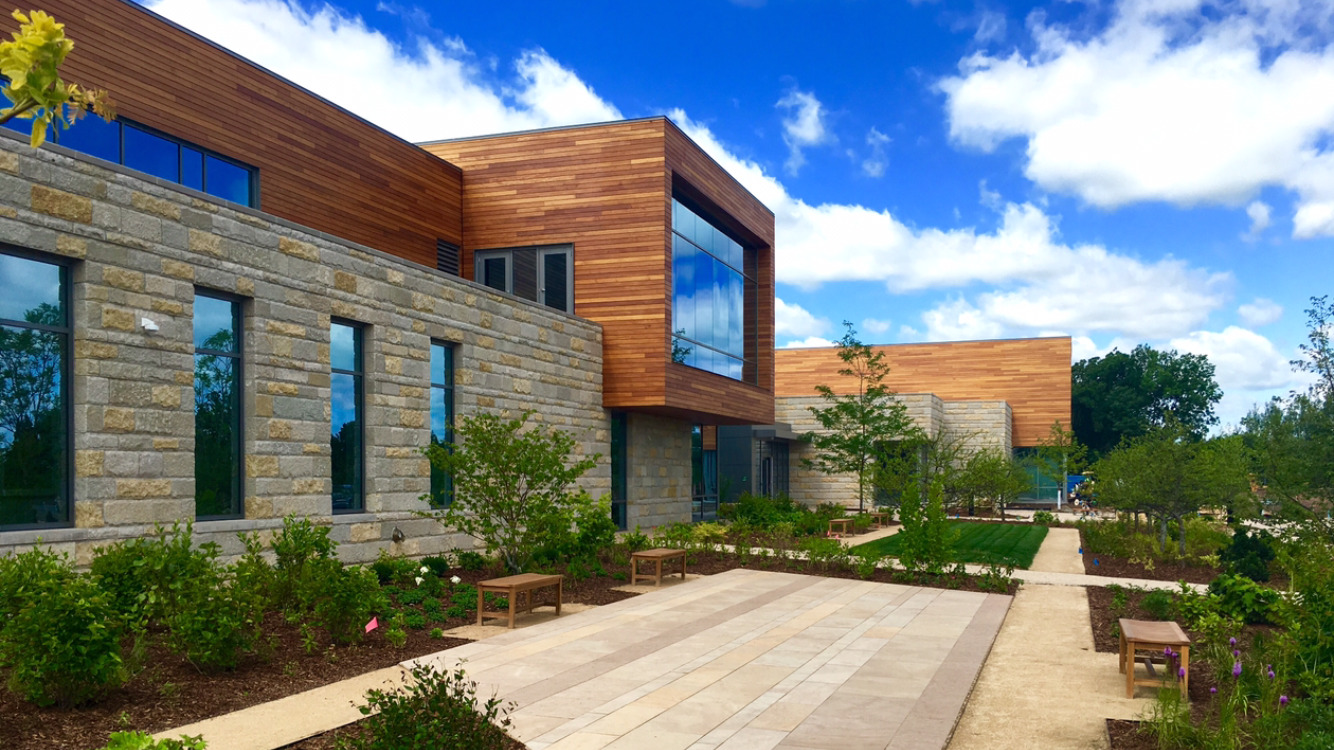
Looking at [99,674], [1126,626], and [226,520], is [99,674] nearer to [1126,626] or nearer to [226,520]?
[226,520]

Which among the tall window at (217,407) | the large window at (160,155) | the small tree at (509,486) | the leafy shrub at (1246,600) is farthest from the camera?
the large window at (160,155)

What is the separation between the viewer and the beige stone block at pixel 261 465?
11481 millimetres

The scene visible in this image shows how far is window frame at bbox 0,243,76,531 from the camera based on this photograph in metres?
9.29

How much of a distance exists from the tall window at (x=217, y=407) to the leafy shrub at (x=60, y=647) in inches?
175

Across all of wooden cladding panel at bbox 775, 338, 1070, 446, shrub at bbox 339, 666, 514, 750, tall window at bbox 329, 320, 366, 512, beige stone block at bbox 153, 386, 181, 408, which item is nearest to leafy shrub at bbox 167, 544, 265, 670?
beige stone block at bbox 153, 386, 181, 408

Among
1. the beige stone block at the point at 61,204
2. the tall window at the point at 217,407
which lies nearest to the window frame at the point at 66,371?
the beige stone block at the point at 61,204

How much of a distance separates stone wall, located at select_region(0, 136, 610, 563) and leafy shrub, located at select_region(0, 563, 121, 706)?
2724 mm

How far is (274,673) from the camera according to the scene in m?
7.95

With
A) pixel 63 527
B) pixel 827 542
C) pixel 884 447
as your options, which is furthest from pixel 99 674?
pixel 884 447

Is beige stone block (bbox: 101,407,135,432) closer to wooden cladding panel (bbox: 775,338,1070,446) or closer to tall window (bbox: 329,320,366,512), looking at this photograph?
tall window (bbox: 329,320,366,512)

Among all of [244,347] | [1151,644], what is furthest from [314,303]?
[1151,644]

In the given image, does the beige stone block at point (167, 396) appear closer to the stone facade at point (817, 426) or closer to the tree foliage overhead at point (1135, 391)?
the stone facade at point (817, 426)

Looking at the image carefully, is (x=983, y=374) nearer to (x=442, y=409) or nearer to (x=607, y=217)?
(x=607, y=217)

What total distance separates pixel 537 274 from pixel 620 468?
4620mm
